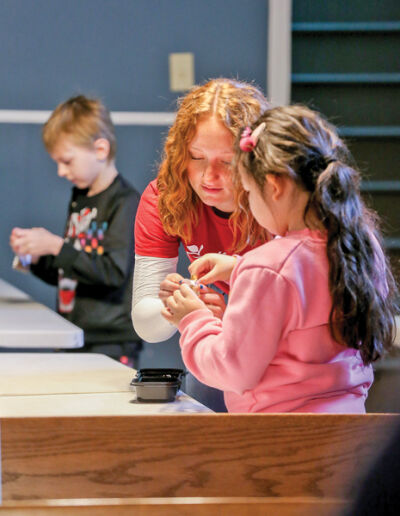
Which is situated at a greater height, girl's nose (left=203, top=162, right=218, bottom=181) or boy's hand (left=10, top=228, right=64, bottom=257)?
girl's nose (left=203, top=162, right=218, bottom=181)

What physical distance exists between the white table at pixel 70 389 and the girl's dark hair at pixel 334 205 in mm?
291

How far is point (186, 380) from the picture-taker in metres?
1.54

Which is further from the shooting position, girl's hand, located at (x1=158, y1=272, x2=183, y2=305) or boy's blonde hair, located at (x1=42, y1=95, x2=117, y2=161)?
boy's blonde hair, located at (x1=42, y1=95, x2=117, y2=161)

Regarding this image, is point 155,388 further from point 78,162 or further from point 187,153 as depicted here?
point 78,162

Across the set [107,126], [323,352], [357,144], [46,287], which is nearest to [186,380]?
[323,352]

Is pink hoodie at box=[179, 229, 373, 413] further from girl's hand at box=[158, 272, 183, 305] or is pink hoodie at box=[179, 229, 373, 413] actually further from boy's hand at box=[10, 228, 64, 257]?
boy's hand at box=[10, 228, 64, 257]

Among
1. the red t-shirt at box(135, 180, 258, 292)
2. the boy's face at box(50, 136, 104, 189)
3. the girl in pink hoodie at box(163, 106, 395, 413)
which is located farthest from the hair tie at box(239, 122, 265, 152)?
the boy's face at box(50, 136, 104, 189)

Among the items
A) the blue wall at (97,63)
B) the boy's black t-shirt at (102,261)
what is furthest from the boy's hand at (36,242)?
the blue wall at (97,63)

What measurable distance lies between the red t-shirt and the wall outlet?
2140 millimetres

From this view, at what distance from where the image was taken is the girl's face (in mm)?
1353

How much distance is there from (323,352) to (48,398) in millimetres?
488

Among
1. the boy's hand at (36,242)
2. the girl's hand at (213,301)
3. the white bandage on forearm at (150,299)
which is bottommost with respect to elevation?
the boy's hand at (36,242)

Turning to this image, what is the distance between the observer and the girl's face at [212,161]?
1353mm

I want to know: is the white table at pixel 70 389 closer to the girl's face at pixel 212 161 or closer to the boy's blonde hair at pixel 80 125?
the girl's face at pixel 212 161
